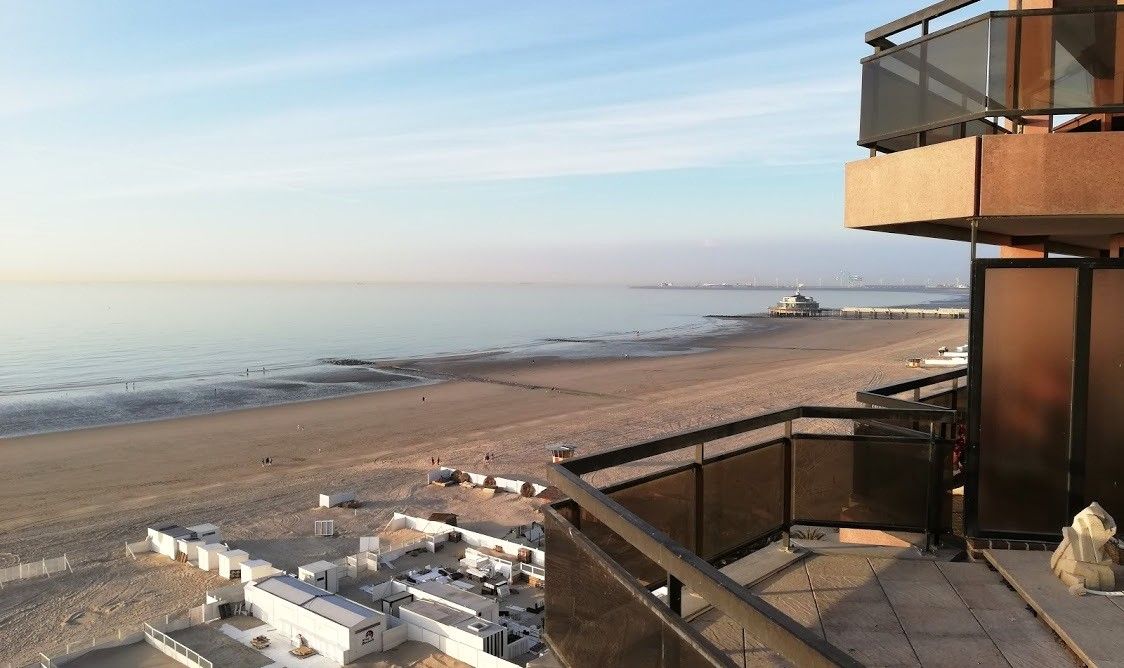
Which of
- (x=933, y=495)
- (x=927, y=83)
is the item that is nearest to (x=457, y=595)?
(x=933, y=495)

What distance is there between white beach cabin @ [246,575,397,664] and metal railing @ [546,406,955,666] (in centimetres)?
1035

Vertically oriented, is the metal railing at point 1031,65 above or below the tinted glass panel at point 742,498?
above

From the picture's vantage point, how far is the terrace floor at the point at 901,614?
12.9ft

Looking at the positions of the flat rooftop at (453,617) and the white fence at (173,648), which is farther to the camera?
the flat rooftop at (453,617)

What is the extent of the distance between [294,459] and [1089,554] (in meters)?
27.8

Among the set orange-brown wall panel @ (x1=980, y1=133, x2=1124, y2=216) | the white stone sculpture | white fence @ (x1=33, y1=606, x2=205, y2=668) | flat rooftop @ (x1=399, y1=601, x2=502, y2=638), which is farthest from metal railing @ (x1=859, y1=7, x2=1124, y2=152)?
white fence @ (x1=33, y1=606, x2=205, y2=668)

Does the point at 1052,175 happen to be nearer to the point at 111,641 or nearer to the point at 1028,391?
the point at 1028,391

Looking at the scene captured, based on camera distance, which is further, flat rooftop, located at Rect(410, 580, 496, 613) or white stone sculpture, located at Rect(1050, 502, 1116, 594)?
flat rooftop, located at Rect(410, 580, 496, 613)

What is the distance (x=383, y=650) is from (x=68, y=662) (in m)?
5.33

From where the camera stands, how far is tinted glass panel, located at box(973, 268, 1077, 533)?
17.1 feet

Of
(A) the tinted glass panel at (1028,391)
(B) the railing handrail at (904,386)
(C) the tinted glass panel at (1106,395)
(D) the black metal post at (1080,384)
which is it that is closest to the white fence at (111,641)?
(B) the railing handrail at (904,386)

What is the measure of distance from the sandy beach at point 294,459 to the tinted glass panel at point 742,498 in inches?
571

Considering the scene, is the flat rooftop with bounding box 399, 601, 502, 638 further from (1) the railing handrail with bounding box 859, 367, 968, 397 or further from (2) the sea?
(2) the sea

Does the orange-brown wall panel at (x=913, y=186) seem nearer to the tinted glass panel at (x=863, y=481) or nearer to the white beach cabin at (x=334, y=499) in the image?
the tinted glass panel at (x=863, y=481)
